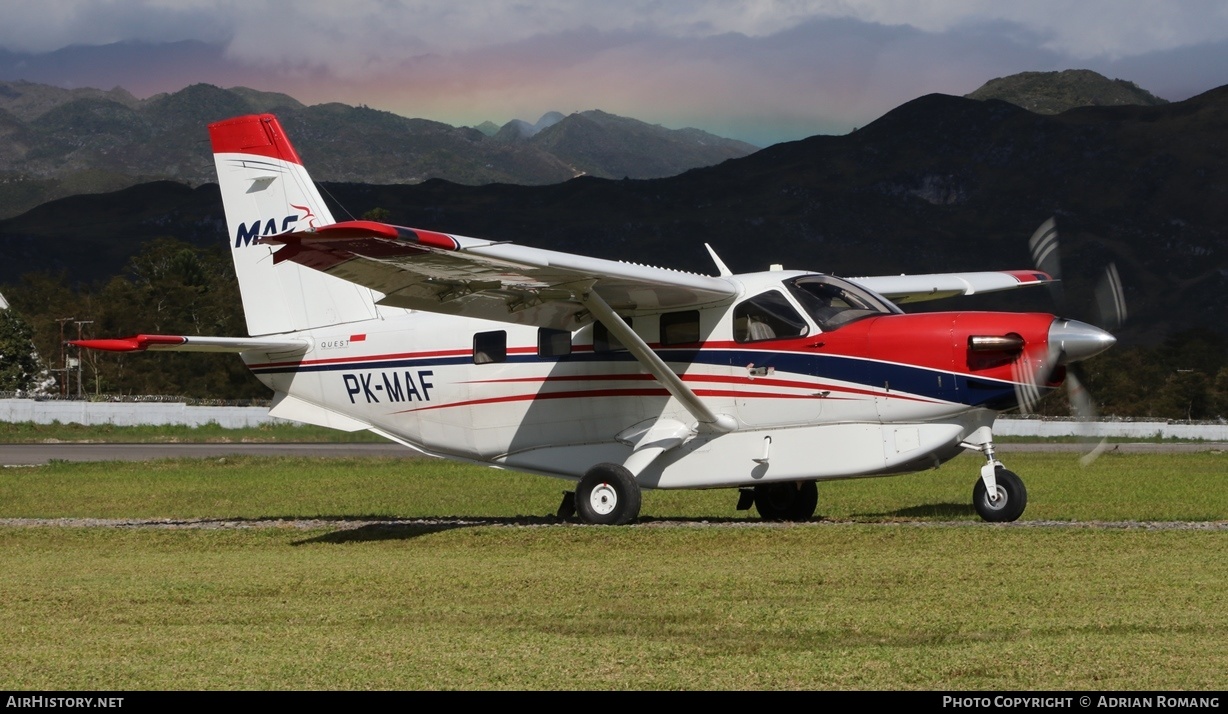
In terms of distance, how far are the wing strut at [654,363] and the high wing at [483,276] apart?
0.24 meters

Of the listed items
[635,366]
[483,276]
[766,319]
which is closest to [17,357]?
[635,366]

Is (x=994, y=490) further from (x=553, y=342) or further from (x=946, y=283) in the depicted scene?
(x=946, y=283)

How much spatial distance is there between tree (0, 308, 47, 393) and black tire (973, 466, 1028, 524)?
3424 inches

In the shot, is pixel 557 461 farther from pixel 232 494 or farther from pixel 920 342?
pixel 232 494

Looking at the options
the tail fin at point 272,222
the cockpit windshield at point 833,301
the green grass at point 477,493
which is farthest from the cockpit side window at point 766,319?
the tail fin at point 272,222

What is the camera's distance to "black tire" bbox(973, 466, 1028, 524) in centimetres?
1567

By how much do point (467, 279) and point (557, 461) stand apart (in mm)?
3486

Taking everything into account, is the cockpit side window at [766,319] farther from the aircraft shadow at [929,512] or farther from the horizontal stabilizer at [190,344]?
the horizontal stabilizer at [190,344]

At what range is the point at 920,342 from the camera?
15.7m

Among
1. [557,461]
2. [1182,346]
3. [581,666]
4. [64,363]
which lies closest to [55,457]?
[557,461]

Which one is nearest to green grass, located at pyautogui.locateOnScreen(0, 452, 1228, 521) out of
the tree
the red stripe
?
the red stripe

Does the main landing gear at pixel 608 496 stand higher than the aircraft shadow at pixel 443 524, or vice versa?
the main landing gear at pixel 608 496

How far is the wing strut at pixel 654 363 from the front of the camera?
1633 cm

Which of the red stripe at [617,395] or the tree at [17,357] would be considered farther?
the tree at [17,357]
